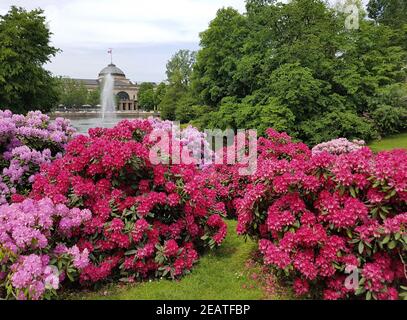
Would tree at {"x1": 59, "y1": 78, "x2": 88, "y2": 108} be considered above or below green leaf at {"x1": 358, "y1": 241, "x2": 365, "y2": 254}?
above

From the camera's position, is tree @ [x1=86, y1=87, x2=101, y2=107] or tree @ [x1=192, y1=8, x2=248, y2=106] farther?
tree @ [x1=86, y1=87, x2=101, y2=107]

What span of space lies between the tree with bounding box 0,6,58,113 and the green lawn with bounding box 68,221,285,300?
16.7 m

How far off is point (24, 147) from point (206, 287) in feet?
10.2

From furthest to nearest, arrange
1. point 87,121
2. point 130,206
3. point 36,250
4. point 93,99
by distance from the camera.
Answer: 1. point 93,99
2. point 87,121
3. point 130,206
4. point 36,250

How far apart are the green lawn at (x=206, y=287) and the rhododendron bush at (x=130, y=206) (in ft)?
0.43

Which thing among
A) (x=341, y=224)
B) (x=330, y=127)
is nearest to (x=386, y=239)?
(x=341, y=224)

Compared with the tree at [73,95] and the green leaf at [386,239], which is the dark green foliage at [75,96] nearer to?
the tree at [73,95]

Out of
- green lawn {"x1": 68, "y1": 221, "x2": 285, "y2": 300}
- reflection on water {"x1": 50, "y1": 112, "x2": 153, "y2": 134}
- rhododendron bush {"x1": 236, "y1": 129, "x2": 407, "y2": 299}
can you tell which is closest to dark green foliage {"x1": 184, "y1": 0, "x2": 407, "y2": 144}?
reflection on water {"x1": 50, "y1": 112, "x2": 153, "y2": 134}

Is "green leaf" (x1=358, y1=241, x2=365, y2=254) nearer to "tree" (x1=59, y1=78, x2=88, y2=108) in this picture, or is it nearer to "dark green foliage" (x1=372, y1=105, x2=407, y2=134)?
"dark green foliage" (x1=372, y1=105, x2=407, y2=134)

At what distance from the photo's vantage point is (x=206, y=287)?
363 centimetres

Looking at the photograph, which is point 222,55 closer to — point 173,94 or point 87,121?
point 173,94

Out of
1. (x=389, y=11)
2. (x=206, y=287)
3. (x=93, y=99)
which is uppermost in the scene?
(x=389, y=11)

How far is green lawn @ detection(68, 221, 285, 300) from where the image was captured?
345cm
